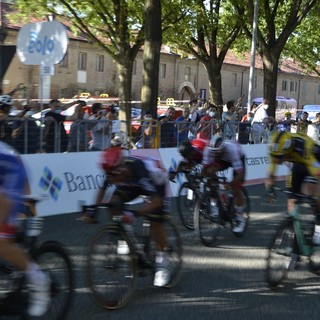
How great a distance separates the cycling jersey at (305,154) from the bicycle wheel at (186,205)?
243cm

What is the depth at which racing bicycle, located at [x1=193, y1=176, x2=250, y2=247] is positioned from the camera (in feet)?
25.2

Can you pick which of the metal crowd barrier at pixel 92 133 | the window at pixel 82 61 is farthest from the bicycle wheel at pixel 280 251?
the window at pixel 82 61

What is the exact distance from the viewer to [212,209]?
7816mm

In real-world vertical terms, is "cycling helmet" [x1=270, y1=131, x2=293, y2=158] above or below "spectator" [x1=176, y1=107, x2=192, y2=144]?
above

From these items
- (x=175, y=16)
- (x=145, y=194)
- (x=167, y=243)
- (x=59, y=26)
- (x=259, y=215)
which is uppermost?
(x=175, y=16)

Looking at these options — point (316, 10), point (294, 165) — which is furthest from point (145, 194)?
point (316, 10)

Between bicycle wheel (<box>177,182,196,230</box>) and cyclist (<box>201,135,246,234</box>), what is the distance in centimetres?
57

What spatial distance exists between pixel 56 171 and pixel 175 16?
16.2 m

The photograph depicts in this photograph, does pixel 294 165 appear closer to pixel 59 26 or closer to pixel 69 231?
pixel 69 231

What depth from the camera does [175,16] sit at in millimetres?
24562

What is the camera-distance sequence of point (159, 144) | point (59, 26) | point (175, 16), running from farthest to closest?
1. point (175, 16)
2. point (159, 144)
3. point (59, 26)

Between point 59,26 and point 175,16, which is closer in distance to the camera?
point 59,26

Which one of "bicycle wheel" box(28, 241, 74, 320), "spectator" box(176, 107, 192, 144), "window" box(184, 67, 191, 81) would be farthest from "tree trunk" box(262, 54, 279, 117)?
"window" box(184, 67, 191, 81)

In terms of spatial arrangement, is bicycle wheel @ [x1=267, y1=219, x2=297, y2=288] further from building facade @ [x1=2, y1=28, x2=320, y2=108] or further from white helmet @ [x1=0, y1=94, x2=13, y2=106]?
building facade @ [x1=2, y1=28, x2=320, y2=108]
